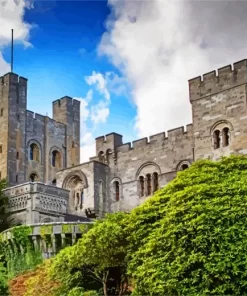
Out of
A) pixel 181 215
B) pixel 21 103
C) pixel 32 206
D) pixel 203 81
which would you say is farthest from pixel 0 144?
pixel 181 215

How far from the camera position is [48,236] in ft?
86.0

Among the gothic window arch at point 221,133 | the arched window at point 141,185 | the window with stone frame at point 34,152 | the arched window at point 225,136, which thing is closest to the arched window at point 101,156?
the arched window at point 141,185

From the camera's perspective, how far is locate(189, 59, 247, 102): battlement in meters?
35.1

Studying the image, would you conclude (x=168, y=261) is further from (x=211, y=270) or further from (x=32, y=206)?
(x=32, y=206)

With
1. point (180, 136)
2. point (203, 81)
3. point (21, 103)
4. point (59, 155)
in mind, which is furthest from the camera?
point (59, 155)

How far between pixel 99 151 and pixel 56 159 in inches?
216

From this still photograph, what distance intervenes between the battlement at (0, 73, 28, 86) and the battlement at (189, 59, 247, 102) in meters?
14.3

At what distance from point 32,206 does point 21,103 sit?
13461 millimetres

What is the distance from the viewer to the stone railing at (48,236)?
84.8ft

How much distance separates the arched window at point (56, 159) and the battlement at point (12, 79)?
5.82 meters

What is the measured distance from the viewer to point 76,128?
5078 centimetres

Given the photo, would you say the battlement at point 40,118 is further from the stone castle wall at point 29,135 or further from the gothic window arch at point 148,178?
the gothic window arch at point 148,178

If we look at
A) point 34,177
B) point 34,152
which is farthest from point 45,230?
point 34,152

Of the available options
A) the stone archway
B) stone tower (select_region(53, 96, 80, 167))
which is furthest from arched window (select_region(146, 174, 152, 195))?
stone tower (select_region(53, 96, 80, 167))
